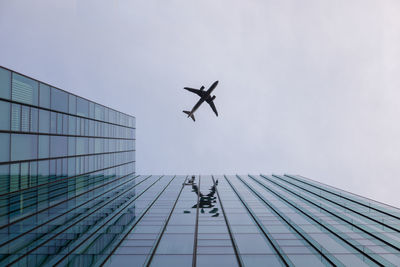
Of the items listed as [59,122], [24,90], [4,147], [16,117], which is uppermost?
[24,90]

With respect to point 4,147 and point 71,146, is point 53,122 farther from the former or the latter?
point 4,147

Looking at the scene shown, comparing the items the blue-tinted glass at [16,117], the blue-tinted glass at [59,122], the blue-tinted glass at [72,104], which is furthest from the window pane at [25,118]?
the blue-tinted glass at [72,104]

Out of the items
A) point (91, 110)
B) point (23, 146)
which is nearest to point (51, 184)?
point (23, 146)

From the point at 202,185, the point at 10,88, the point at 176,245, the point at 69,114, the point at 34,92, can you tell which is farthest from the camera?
the point at 202,185

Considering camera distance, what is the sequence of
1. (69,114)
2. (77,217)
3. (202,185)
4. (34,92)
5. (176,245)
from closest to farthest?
(176,245) → (77,217) → (34,92) → (69,114) → (202,185)

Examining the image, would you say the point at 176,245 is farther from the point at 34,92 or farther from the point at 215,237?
the point at 34,92

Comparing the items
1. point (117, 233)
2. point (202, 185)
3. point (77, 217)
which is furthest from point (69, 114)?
point (202, 185)

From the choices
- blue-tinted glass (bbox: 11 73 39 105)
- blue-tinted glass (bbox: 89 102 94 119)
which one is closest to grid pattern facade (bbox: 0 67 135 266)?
blue-tinted glass (bbox: 11 73 39 105)
